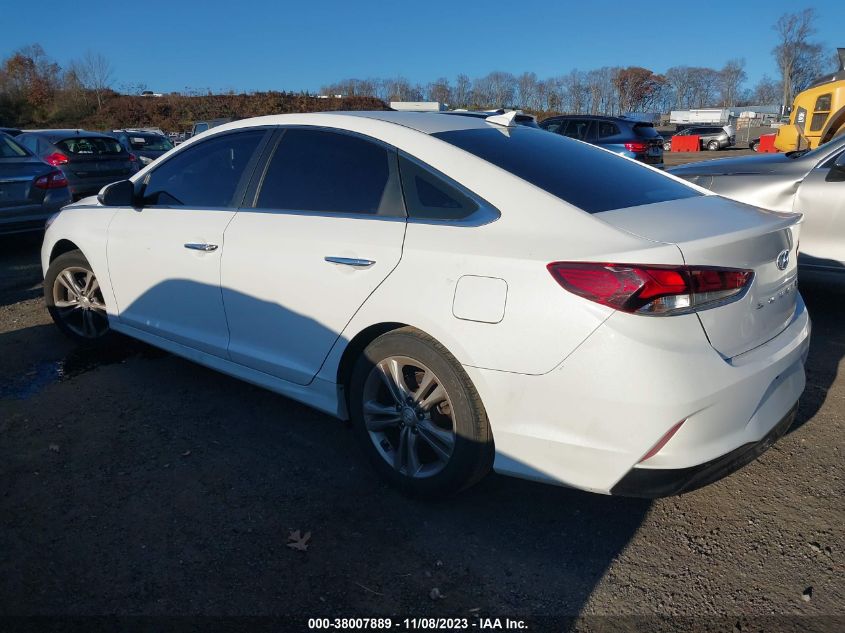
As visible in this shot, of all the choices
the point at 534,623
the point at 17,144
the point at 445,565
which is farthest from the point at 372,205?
the point at 17,144

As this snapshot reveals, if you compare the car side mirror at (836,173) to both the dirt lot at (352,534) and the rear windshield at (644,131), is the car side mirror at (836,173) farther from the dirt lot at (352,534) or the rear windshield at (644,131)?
the rear windshield at (644,131)

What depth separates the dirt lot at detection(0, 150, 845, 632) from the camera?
7.48 feet

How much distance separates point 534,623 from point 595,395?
79 cm

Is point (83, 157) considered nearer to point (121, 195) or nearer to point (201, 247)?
point (121, 195)

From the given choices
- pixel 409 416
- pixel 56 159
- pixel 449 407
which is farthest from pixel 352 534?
pixel 56 159

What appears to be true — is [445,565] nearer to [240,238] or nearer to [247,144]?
[240,238]

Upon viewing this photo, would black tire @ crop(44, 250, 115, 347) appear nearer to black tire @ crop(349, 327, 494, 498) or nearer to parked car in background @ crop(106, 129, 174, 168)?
black tire @ crop(349, 327, 494, 498)

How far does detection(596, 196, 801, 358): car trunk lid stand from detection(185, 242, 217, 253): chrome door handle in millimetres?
2051

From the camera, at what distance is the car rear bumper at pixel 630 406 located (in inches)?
83.7

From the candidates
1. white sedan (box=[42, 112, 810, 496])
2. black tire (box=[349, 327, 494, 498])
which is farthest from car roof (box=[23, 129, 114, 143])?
black tire (box=[349, 327, 494, 498])

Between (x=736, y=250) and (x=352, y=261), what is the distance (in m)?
1.51

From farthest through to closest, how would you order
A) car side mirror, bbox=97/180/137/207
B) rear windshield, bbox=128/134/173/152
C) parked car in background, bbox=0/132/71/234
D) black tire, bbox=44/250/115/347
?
1. rear windshield, bbox=128/134/173/152
2. parked car in background, bbox=0/132/71/234
3. black tire, bbox=44/250/115/347
4. car side mirror, bbox=97/180/137/207

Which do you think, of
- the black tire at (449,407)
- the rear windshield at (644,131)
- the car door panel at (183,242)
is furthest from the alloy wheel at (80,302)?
the rear windshield at (644,131)

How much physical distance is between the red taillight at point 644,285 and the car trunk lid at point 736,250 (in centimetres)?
5
